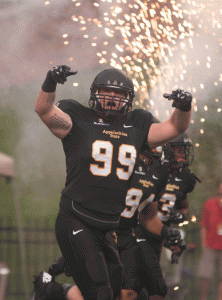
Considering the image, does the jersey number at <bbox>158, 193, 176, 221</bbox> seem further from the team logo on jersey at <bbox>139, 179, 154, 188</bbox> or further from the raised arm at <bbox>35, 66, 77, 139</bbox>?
the raised arm at <bbox>35, 66, 77, 139</bbox>

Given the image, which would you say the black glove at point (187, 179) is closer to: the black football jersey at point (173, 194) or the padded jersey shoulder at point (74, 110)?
the black football jersey at point (173, 194)

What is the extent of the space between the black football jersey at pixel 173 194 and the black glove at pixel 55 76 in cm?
245

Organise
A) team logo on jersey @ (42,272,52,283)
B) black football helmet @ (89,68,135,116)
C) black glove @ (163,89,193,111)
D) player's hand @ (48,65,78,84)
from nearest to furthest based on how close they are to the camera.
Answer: player's hand @ (48,65,78,84), black glove @ (163,89,193,111), black football helmet @ (89,68,135,116), team logo on jersey @ (42,272,52,283)

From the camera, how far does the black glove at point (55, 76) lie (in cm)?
248

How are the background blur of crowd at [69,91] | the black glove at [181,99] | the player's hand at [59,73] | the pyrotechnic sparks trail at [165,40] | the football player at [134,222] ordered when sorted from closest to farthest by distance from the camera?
the player's hand at [59,73], the black glove at [181,99], the football player at [134,222], the pyrotechnic sparks trail at [165,40], the background blur of crowd at [69,91]

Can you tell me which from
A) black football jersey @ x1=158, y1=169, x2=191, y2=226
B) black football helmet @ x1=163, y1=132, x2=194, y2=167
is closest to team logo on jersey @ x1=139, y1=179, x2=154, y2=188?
black football jersey @ x1=158, y1=169, x2=191, y2=226

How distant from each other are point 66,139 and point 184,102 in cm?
76

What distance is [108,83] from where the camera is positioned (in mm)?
2889

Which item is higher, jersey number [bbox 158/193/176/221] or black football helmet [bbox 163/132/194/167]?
black football helmet [bbox 163/132/194/167]

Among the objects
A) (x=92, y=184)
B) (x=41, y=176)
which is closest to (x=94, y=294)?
(x=92, y=184)

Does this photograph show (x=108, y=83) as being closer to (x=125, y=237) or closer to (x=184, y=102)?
(x=184, y=102)

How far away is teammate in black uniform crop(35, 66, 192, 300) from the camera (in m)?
2.61

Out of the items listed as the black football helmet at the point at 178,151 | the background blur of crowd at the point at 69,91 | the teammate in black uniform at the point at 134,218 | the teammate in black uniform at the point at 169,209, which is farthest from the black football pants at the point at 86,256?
the background blur of crowd at the point at 69,91

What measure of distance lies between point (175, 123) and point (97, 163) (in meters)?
0.54
